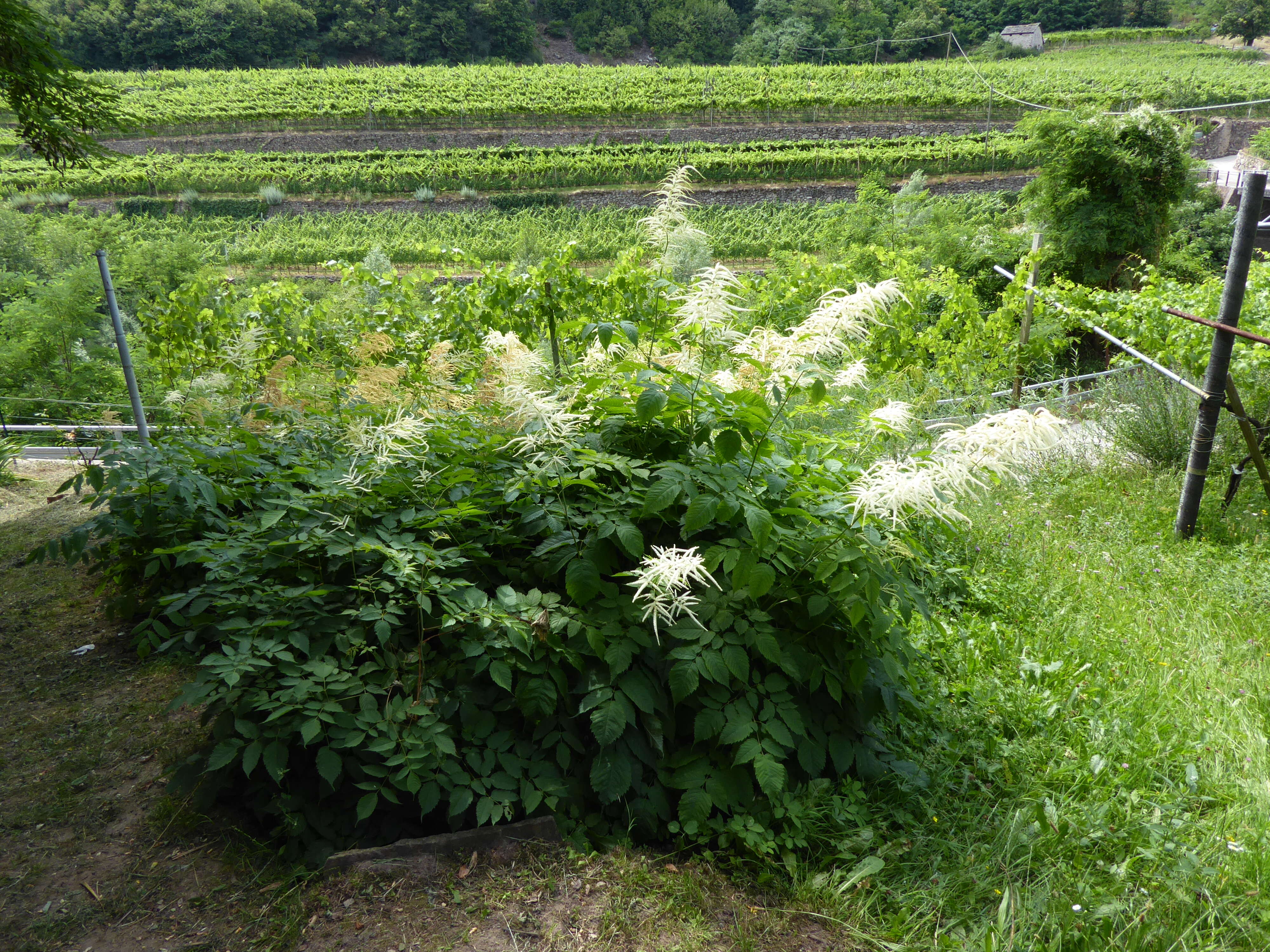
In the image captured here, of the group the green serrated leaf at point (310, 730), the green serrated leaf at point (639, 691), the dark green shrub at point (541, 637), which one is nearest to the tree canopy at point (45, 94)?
the dark green shrub at point (541, 637)

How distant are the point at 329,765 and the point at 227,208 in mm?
35891

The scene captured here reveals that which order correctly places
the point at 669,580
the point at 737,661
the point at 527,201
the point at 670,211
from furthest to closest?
the point at 527,201
the point at 670,211
the point at 737,661
the point at 669,580

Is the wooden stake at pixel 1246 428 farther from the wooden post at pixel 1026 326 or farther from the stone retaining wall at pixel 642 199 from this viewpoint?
the stone retaining wall at pixel 642 199

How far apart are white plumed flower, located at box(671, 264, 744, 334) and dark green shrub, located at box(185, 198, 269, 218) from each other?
34.2 meters

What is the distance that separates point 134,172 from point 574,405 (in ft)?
126

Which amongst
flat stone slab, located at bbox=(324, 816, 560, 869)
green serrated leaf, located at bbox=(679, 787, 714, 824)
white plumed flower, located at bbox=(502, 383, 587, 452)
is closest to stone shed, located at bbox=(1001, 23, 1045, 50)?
white plumed flower, located at bbox=(502, 383, 587, 452)

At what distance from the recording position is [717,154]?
35250 millimetres

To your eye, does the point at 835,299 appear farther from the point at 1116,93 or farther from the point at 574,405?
the point at 1116,93

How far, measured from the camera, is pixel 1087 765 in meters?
2.56

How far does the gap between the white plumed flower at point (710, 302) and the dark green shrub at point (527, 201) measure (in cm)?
3158

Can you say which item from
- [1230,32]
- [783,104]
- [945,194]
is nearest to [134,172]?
[783,104]

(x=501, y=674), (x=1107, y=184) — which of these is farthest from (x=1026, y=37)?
(x=501, y=674)

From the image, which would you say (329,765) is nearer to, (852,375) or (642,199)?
(852,375)

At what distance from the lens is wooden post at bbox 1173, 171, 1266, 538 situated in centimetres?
400
